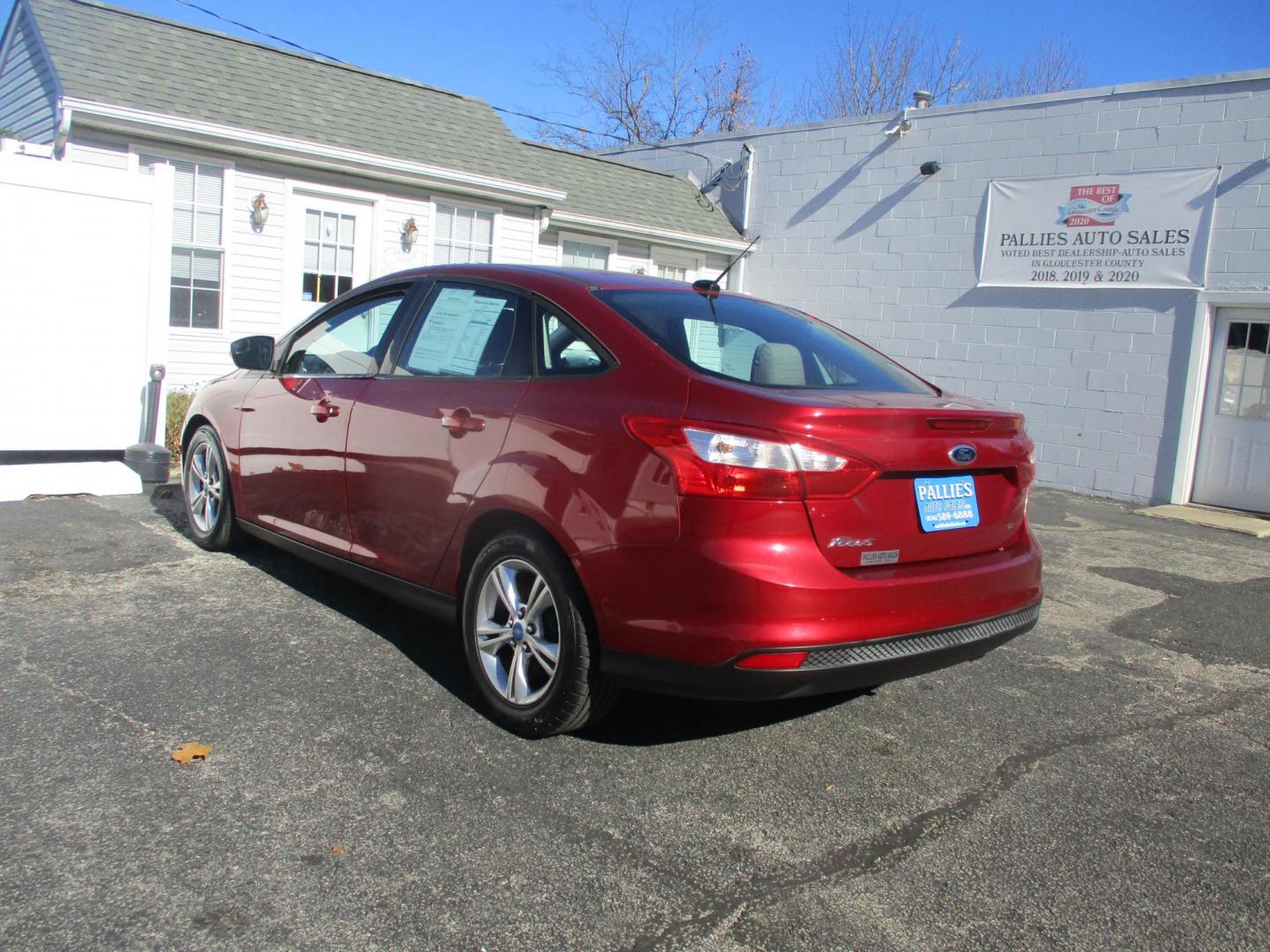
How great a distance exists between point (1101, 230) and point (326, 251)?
8195 millimetres

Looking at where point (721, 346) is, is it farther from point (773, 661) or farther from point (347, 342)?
point (347, 342)

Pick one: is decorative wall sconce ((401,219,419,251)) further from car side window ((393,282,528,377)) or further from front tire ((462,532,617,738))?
front tire ((462,532,617,738))

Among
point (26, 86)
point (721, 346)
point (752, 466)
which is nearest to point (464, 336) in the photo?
point (721, 346)

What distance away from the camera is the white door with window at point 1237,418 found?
10328 millimetres

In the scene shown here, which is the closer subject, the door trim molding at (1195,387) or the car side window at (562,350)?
the car side window at (562,350)

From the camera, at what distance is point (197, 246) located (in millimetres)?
10195

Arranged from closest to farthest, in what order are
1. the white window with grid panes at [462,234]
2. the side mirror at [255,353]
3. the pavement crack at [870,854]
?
the pavement crack at [870,854] → the side mirror at [255,353] → the white window with grid panes at [462,234]

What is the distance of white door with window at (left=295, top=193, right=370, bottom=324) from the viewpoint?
10.9 meters

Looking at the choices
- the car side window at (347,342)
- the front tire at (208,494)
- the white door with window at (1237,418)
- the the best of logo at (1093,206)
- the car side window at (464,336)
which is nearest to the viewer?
the car side window at (464,336)

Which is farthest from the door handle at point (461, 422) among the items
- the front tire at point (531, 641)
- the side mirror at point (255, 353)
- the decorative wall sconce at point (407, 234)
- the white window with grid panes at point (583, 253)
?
the white window with grid panes at point (583, 253)

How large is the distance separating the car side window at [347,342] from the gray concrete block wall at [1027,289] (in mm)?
8910

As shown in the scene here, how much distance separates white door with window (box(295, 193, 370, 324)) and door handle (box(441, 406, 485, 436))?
763 centimetres

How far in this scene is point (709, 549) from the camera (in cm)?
300

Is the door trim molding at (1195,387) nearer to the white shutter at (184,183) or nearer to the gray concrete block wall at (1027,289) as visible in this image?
the gray concrete block wall at (1027,289)
